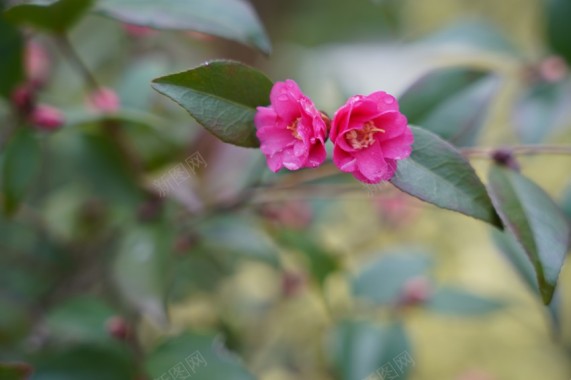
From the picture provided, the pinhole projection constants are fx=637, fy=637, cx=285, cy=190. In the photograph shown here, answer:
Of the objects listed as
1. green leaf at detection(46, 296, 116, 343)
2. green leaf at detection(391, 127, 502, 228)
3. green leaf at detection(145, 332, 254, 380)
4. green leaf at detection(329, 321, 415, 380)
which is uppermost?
green leaf at detection(391, 127, 502, 228)

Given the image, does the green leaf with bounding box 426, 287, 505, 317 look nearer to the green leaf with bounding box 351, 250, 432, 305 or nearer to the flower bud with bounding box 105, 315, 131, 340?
the green leaf with bounding box 351, 250, 432, 305

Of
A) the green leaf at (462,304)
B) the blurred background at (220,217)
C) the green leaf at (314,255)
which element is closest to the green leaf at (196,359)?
the blurred background at (220,217)

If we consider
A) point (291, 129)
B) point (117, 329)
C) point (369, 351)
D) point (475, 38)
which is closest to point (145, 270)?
point (117, 329)

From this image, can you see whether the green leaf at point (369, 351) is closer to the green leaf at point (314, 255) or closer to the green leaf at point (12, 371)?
the green leaf at point (314, 255)

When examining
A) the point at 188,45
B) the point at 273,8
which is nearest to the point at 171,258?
the point at 188,45

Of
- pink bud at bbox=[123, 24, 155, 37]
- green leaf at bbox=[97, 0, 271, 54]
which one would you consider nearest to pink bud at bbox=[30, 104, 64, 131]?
green leaf at bbox=[97, 0, 271, 54]

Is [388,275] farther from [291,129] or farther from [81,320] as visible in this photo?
[291,129]

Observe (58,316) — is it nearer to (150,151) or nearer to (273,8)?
(150,151)
